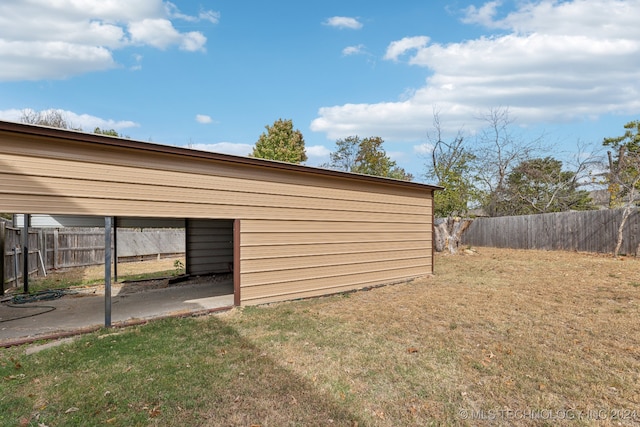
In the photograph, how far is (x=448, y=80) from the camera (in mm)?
15461

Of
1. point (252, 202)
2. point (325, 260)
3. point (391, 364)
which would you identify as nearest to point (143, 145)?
point (252, 202)

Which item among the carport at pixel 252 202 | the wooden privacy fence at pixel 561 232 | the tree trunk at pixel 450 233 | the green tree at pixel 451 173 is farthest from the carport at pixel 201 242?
the wooden privacy fence at pixel 561 232

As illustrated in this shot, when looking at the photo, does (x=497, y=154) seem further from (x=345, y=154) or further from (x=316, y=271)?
(x=316, y=271)

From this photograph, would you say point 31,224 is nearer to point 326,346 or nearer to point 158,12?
point 158,12


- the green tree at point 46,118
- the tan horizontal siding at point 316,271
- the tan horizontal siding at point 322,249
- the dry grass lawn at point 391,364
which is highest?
the green tree at point 46,118

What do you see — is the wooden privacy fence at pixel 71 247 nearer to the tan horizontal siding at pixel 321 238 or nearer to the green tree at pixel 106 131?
the tan horizontal siding at pixel 321 238

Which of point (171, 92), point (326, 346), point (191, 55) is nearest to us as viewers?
point (326, 346)

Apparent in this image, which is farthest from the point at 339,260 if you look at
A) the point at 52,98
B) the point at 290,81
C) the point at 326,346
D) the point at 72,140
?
the point at 52,98

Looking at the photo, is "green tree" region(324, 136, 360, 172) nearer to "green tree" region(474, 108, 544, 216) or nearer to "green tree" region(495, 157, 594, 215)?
"green tree" region(474, 108, 544, 216)

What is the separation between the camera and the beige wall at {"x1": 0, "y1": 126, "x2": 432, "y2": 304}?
423 cm

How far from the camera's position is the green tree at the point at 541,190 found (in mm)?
18297

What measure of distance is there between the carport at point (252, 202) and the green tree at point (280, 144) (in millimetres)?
14581

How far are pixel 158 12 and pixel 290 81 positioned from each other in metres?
6.02

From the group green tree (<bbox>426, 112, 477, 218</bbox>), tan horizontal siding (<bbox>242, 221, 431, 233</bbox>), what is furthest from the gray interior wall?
green tree (<bbox>426, 112, 477, 218</bbox>)
